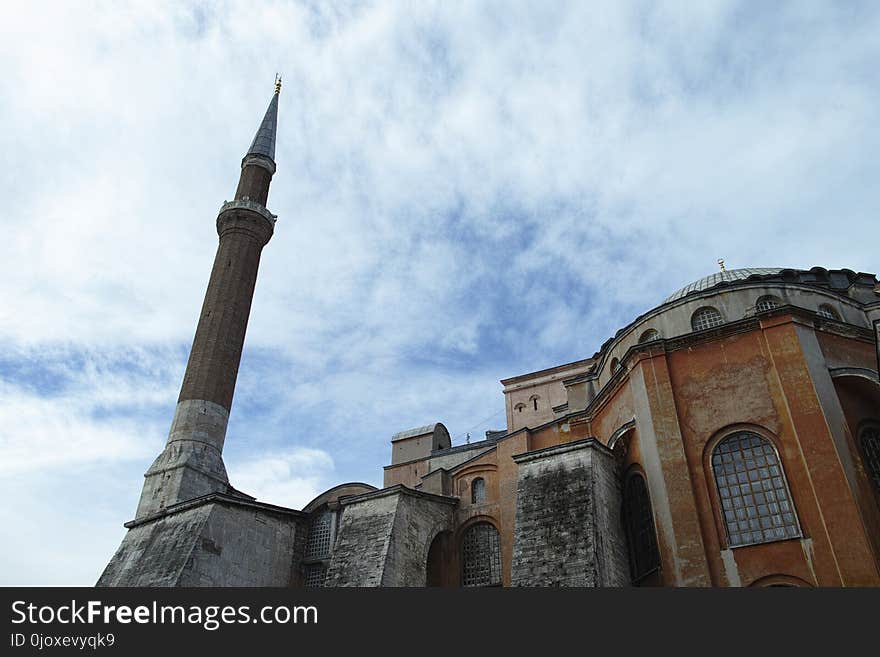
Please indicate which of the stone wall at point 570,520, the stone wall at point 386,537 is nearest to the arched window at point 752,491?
the stone wall at point 570,520

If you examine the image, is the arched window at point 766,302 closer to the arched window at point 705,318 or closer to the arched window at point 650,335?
the arched window at point 705,318

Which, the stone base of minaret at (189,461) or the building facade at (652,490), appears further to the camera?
the stone base of minaret at (189,461)

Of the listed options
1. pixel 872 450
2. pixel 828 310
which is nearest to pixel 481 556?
pixel 872 450

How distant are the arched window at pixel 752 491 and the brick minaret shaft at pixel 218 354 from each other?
44.9 ft

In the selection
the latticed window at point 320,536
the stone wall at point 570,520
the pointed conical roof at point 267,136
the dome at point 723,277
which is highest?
the pointed conical roof at point 267,136

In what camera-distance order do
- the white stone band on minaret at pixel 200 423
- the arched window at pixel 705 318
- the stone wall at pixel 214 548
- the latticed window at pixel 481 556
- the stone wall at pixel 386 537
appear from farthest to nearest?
the white stone band on minaret at pixel 200 423 → the latticed window at pixel 481 556 → the arched window at pixel 705 318 → the stone wall at pixel 214 548 → the stone wall at pixel 386 537

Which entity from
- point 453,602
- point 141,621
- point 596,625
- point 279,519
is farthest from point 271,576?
point 596,625

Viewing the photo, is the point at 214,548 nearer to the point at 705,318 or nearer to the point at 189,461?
the point at 189,461

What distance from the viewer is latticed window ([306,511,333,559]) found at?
685 inches

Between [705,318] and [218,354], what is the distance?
15.0 m

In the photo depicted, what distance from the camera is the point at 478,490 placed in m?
18.4

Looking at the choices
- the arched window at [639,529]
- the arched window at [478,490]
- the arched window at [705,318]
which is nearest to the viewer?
the arched window at [639,529]

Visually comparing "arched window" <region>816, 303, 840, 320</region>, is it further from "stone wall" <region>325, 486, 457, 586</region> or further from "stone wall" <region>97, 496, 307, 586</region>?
"stone wall" <region>97, 496, 307, 586</region>

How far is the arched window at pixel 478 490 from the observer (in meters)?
18.2
